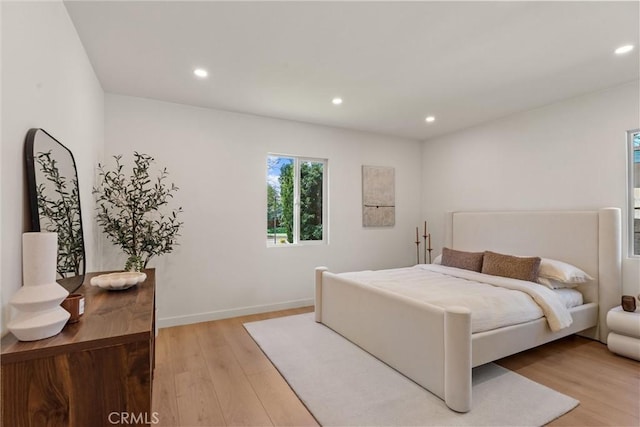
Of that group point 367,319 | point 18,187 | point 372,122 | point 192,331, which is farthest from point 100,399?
point 372,122

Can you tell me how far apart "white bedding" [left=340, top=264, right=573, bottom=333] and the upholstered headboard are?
62cm

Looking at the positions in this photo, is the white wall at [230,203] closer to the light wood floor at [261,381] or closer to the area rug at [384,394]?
the light wood floor at [261,381]

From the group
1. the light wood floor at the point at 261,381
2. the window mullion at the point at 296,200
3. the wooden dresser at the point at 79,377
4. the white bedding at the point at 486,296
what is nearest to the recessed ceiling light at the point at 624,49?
the white bedding at the point at 486,296

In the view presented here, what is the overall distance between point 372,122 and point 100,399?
4.19 metres

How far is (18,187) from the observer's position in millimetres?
1304

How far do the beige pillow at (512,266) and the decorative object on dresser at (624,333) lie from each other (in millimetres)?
661

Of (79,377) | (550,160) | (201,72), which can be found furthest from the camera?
(550,160)

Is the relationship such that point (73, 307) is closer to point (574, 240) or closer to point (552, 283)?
point (552, 283)

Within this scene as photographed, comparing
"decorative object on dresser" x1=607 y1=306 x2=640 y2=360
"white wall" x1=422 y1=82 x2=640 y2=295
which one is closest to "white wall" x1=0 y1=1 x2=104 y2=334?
"decorative object on dresser" x1=607 y1=306 x2=640 y2=360

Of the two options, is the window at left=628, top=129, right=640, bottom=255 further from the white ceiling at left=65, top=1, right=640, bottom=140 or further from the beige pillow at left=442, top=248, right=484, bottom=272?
the beige pillow at left=442, top=248, right=484, bottom=272

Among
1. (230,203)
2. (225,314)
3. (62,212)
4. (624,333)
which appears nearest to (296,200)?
(230,203)

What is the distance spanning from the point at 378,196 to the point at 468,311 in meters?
3.15

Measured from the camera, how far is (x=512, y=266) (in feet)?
10.8

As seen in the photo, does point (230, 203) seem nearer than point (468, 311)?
No
